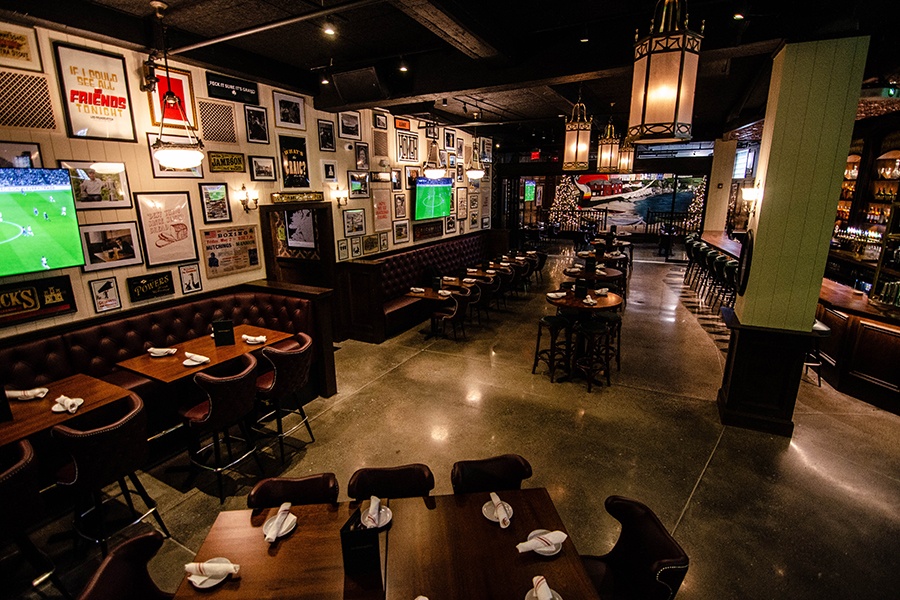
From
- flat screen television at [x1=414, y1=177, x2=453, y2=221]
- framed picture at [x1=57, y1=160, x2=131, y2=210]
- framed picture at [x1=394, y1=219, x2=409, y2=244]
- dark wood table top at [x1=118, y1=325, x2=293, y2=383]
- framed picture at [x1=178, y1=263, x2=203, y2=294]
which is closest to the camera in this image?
dark wood table top at [x1=118, y1=325, x2=293, y2=383]

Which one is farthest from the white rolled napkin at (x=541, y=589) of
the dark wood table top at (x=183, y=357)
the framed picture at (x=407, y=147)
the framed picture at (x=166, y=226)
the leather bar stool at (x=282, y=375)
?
the framed picture at (x=407, y=147)

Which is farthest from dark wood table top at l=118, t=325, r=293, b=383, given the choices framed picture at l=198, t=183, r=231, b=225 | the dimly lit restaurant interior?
framed picture at l=198, t=183, r=231, b=225

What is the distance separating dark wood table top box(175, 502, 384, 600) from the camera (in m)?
1.59

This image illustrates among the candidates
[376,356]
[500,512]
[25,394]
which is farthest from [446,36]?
[25,394]

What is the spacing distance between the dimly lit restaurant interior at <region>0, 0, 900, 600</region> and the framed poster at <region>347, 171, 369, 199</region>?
0.06m

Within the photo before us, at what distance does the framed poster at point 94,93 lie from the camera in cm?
366

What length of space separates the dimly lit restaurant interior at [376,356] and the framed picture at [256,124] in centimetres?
3

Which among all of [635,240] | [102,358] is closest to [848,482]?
[102,358]

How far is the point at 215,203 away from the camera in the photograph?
4926 millimetres

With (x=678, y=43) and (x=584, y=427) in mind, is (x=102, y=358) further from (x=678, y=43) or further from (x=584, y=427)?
(x=678, y=43)

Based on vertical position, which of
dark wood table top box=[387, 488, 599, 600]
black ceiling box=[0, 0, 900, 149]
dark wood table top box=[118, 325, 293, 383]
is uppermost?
black ceiling box=[0, 0, 900, 149]

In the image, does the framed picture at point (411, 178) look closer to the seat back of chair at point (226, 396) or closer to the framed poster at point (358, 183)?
the framed poster at point (358, 183)

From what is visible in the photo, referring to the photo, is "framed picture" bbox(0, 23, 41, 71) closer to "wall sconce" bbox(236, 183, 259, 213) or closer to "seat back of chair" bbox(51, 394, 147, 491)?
"wall sconce" bbox(236, 183, 259, 213)

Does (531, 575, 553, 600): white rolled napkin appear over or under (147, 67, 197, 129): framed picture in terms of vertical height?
under
